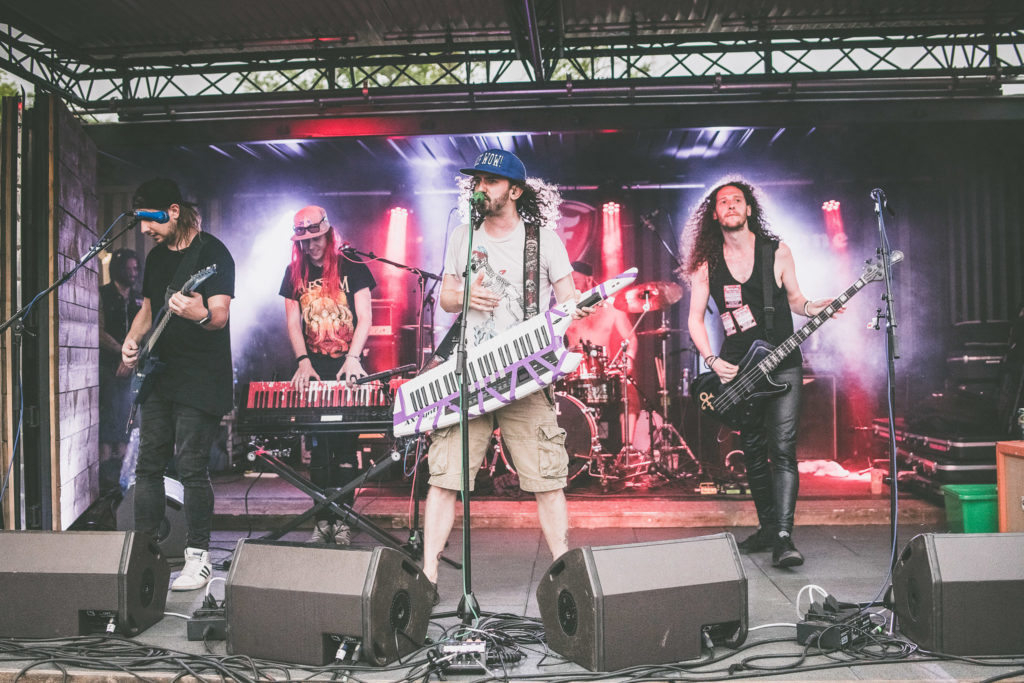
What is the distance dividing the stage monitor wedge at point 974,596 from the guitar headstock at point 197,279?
3726 millimetres

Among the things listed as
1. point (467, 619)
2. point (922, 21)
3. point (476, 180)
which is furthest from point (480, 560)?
point (922, 21)

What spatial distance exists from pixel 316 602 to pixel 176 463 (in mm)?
1857

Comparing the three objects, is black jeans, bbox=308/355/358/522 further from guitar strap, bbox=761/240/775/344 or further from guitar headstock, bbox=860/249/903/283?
guitar headstock, bbox=860/249/903/283

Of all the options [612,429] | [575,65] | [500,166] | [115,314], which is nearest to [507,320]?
[500,166]

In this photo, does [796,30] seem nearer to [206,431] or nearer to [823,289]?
[823,289]

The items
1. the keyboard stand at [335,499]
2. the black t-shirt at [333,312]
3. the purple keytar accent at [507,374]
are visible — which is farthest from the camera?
the black t-shirt at [333,312]

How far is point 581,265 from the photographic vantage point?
822cm

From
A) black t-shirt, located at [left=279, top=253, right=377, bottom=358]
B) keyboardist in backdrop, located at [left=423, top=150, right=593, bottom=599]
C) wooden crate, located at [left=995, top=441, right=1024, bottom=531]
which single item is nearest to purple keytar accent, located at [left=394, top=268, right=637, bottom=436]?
keyboardist in backdrop, located at [left=423, top=150, right=593, bottom=599]

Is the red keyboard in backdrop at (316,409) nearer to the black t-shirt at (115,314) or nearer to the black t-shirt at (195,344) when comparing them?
the black t-shirt at (195,344)

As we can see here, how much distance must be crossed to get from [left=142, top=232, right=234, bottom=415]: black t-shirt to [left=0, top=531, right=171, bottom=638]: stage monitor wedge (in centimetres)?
111

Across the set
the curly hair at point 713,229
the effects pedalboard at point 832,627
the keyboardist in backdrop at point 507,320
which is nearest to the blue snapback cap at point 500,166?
the keyboardist in backdrop at point 507,320

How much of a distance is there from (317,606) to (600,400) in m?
4.85

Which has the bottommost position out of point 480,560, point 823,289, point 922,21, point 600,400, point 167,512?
point 480,560

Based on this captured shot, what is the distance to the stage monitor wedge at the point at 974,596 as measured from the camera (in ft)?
9.05
